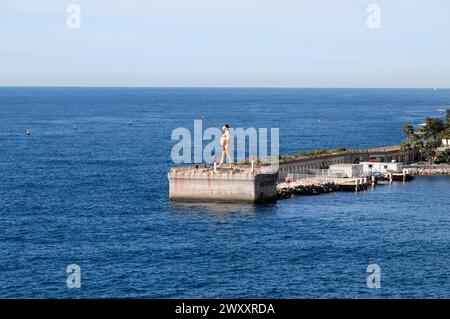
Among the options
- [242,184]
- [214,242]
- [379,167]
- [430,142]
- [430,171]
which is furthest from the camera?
[430,142]

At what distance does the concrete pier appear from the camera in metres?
90.2

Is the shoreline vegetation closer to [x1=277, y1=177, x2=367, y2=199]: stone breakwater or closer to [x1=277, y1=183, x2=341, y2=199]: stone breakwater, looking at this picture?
[x1=277, y1=177, x2=367, y2=199]: stone breakwater

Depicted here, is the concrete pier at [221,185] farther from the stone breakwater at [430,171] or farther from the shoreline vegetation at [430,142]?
the shoreline vegetation at [430,142]

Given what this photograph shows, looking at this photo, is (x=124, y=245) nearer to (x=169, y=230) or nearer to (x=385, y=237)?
(x=169, y=230)

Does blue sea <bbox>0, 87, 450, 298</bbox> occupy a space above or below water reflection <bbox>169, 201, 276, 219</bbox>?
below

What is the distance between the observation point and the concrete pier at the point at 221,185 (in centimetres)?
9025

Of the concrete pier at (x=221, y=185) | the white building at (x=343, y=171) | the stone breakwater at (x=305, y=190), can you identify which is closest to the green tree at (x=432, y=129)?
the white building at (x=343, y=171)

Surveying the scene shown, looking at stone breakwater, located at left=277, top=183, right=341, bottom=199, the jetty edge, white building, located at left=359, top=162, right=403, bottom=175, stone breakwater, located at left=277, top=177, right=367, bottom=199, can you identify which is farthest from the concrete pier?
white building, located at left=359, top=162, right=403, bottom=175

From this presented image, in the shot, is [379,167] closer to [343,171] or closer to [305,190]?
[343,171]

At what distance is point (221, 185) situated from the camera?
90.3 m

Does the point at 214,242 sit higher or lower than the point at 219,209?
lower

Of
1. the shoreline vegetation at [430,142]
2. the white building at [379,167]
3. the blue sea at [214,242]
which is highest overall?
the shoreline vegetation at [430,142]

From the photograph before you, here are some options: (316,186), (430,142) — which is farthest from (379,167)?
(316,186)

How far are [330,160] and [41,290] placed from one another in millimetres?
74333
